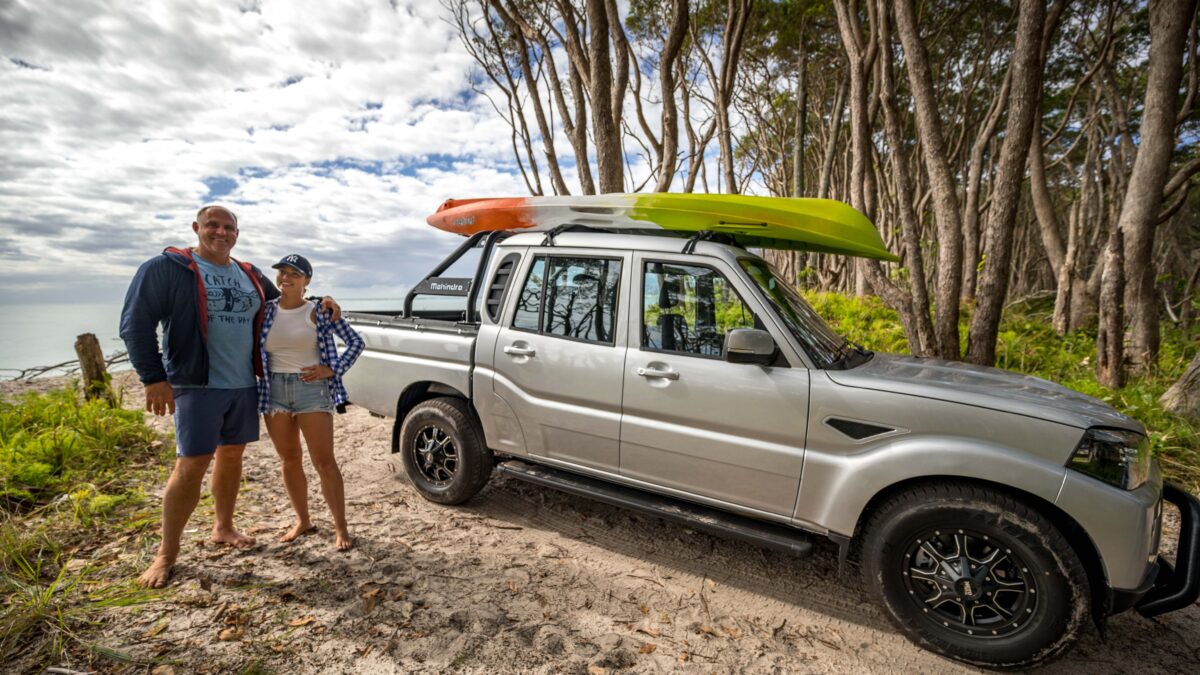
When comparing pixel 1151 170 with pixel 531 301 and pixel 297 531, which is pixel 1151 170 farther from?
pixel 297 531

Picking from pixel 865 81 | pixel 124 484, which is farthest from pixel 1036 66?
pixel 124 484

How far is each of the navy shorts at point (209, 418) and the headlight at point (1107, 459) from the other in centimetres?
428

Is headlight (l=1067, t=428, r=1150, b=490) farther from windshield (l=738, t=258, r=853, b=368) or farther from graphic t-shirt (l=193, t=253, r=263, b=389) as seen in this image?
graphic t-shirt (l=193, t=253, r=263, b=389)

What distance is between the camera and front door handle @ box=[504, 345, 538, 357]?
3539 millimetres

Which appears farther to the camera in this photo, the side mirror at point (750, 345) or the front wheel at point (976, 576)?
the side mirror at point (750, 345)

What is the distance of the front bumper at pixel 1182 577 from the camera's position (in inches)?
90.4

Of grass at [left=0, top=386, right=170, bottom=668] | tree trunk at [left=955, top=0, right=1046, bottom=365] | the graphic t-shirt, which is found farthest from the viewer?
tree trunk at [left=955, top=0, right=1046, bottom=365]

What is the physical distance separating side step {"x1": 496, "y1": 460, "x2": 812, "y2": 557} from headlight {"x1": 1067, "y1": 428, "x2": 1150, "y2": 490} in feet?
4.03

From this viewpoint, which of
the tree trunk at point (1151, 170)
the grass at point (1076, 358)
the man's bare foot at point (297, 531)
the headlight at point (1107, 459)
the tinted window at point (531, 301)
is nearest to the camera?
the headlight at point (1107, 459)

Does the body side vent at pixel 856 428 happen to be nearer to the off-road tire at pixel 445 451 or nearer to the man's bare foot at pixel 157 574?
the off-road tire at pixel 445 451

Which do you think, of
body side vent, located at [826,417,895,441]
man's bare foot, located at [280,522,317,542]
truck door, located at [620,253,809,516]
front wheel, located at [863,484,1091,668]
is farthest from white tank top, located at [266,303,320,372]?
front wheel, located at [863,484,1091,668]

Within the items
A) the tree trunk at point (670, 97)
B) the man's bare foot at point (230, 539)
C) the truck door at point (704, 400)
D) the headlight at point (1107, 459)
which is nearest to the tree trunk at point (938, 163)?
the tree trunk at point (670, 97)

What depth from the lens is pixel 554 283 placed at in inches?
144

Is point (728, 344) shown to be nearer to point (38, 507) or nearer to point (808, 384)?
point (808, 384)
